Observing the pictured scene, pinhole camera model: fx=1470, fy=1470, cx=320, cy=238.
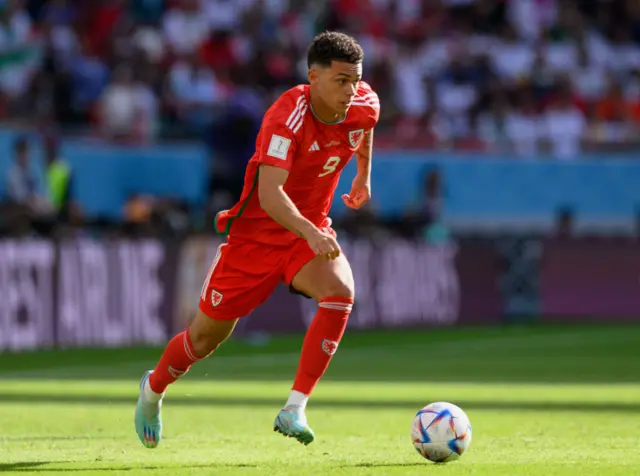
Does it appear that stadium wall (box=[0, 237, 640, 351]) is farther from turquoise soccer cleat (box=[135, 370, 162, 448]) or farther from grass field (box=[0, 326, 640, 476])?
turquoise soccer cleat (box=[135, 370, 162, 448])

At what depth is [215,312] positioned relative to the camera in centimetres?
777

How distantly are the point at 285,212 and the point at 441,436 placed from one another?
1316 mm

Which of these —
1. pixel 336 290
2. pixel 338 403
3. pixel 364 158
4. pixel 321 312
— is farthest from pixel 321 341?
pixel 338 403

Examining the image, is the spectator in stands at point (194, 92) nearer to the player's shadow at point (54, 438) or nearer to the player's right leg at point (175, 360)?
the player's shadow at point (54, 438)

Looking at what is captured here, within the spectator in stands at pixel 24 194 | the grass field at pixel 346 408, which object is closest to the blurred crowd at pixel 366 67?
the spectator in stands at pixel 24 194

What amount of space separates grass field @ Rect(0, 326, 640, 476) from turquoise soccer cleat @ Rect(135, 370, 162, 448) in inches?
3.1

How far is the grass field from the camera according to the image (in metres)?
7.07

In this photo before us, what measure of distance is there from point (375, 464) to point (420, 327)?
13.2 m

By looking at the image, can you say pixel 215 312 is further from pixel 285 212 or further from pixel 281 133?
pixel 281 133

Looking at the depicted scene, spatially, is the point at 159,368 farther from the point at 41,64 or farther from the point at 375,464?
the point at 41,64

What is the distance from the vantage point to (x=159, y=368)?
7.93 meters

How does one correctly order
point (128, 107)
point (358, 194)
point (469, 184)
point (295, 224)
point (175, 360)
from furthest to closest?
point (469, 184) < point (128, 107) < point (358, 194) < point (175, 360) < point (295, 224)

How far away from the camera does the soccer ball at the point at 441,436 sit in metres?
7.02

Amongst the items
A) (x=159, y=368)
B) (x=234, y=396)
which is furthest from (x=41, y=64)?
(x=159, y=368)
